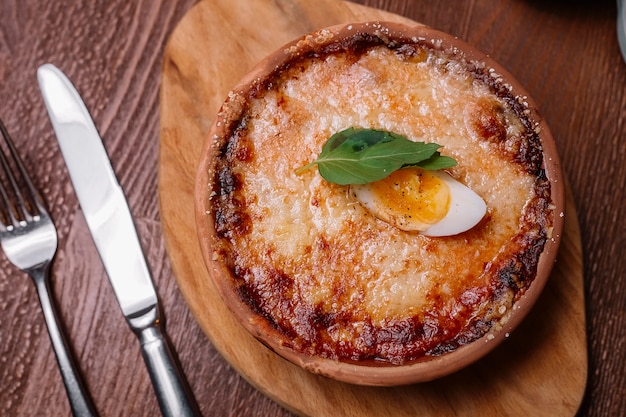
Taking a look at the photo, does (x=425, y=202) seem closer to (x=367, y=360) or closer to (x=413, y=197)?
(x=413, y=197)

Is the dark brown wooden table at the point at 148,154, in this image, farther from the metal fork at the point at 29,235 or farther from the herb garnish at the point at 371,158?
the herb garnish at the point at 371,158

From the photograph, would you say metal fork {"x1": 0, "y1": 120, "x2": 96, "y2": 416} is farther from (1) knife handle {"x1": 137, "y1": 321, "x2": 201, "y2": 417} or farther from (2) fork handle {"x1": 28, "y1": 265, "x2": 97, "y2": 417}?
(1) knife handle {"x1": 137, "y1": 321, "x2": 201, "y2": 417}

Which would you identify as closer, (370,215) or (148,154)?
(370,215)

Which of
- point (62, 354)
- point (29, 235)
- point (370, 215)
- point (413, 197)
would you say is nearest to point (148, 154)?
point (29, 235)

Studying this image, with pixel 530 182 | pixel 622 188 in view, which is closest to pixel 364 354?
pixel 530 182

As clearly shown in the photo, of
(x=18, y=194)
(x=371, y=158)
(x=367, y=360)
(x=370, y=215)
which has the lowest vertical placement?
(x=367, y=360)


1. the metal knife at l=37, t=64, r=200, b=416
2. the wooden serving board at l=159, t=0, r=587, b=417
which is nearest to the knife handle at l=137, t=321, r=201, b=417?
the metal knife at l=37, t=64, r=200, b=416
